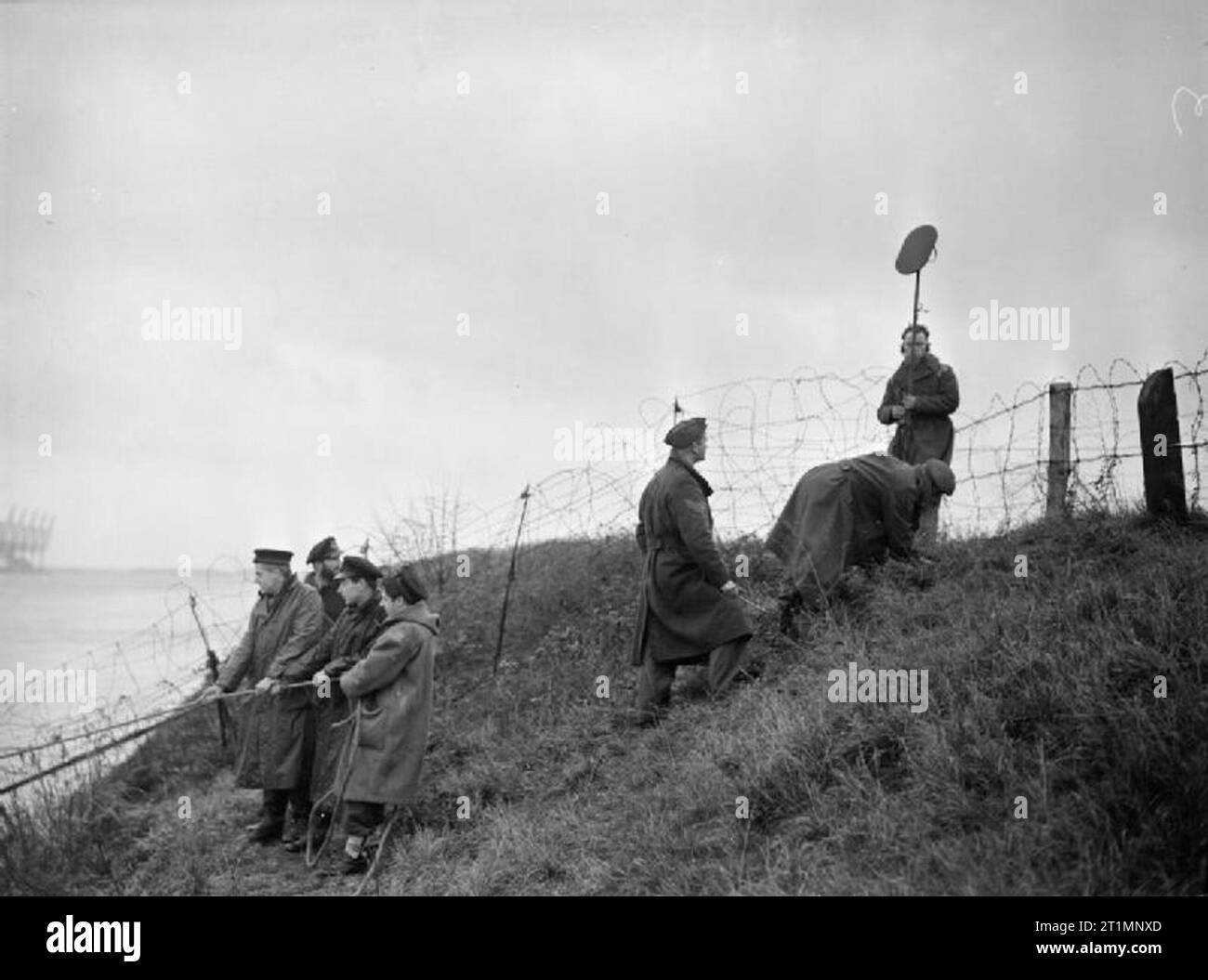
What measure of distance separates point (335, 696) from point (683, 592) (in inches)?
96.0

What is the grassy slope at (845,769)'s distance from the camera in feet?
14.6

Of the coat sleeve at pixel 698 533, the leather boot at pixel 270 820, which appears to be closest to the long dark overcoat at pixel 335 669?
the leather boot at pixel 270 820

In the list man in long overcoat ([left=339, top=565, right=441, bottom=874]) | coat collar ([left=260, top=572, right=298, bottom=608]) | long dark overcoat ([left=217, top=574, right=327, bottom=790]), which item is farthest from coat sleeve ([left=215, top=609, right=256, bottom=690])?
man in long overcoat ([left=339, top=565, right=441, bottom=874])

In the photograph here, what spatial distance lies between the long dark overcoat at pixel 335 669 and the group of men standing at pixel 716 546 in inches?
71.3

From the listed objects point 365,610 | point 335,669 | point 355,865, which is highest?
point 365,610

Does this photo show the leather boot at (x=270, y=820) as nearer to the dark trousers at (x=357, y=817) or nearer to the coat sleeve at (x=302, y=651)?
the coat sleeve at (x=302, y=651)

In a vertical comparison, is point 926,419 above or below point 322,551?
above

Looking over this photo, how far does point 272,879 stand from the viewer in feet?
22.4

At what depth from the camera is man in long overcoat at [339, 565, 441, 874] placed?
21.6 feet

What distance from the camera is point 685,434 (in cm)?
754

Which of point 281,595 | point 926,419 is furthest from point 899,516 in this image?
point 281,595

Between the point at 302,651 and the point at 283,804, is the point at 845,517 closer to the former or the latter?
the point at 302,651
